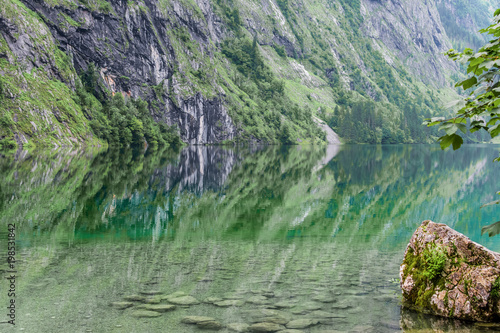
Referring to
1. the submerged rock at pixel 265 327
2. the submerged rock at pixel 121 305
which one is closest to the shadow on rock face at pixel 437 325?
the submerged rock at pixel 265 327

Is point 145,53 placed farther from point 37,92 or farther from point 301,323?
point 301,323

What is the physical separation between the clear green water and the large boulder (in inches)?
20.2

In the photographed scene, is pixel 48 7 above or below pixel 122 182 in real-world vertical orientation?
above

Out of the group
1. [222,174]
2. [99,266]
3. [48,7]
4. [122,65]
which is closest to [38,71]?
[48,7]

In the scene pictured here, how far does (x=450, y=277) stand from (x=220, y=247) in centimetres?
1053

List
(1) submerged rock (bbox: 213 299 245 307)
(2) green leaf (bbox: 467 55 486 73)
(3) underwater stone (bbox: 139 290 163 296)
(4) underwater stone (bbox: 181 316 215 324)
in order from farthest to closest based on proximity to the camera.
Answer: (3) underwater stone (bbox: 139 290 163 296)
(1) submerged rock (bbox: 213 299 245 307)
(4) underwater stone (bbox: 181 316 215 324)
(2) green leaf (bbox: 467 55 486 73)

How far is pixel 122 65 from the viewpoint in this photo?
522 feet

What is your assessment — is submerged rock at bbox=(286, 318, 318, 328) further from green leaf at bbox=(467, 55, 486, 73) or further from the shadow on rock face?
green leaf at bbox=(467, 55, 486, 73)

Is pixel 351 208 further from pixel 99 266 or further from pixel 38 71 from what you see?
pixel 38 71

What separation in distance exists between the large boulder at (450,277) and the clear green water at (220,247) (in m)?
0.51

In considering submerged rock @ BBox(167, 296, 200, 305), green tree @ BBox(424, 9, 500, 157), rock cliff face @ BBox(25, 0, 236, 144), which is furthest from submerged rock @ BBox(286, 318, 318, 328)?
rock cliff face @ BBox(25, 0, 236, 144)

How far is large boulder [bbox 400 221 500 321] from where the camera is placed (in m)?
10.2

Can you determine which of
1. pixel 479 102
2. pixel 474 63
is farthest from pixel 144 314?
pixel 474 63

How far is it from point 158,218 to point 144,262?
10070 millimetres
